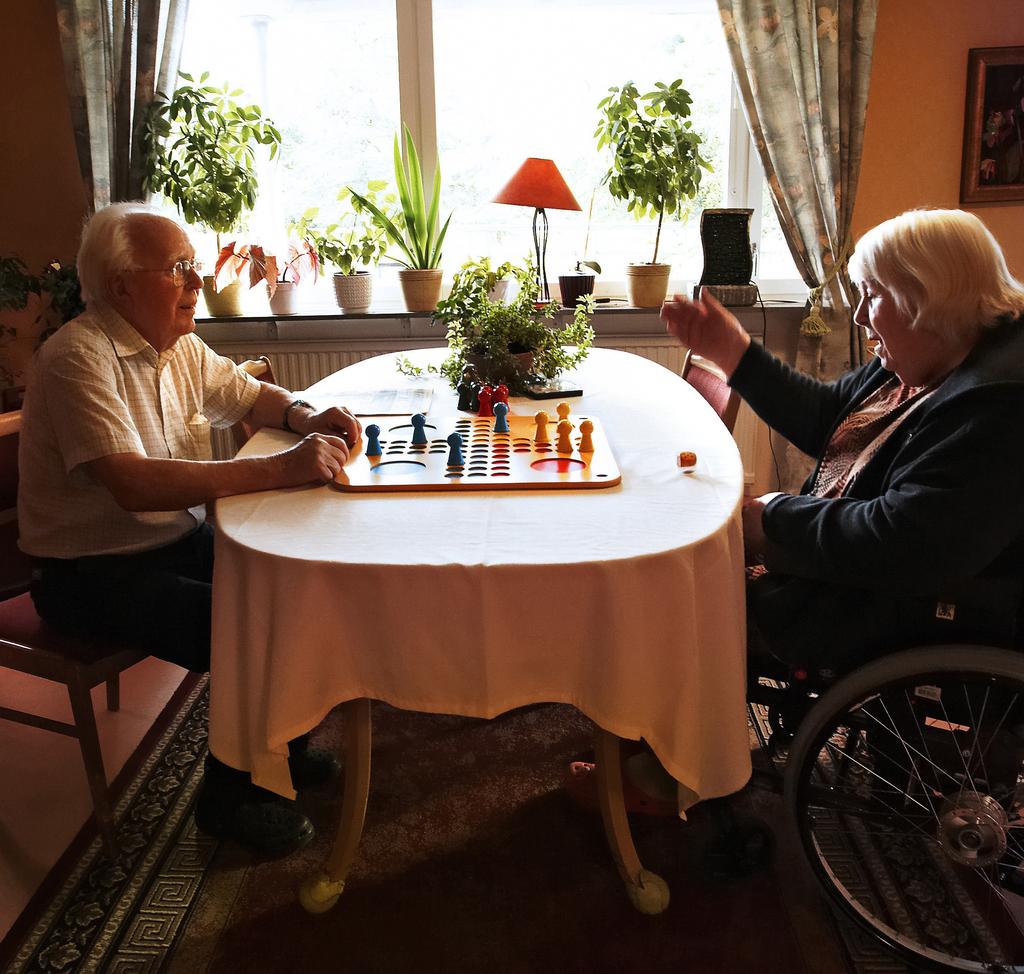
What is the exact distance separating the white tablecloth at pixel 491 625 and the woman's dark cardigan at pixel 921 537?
161mm

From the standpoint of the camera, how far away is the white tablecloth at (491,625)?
47.6 inches

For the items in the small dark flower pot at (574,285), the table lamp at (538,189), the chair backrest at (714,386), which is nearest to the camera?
the chair backrest at (714,386)

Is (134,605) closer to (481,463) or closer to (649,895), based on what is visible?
(481,463)

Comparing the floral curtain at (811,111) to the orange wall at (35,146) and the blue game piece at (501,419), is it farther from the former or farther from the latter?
the orange wall at (35,146)

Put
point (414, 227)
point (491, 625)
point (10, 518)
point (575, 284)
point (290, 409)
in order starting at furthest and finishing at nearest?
1. point (414, 227)
2. point (575, 284)
3. point (290, 409)
4. point (10, 518)
5. point (491, 625)

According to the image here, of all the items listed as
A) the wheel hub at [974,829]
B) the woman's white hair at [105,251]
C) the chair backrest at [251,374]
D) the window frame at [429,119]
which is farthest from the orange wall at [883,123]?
the wheel hub at [974,829]

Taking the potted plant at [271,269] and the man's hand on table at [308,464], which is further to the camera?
the potted plant at [271,269]

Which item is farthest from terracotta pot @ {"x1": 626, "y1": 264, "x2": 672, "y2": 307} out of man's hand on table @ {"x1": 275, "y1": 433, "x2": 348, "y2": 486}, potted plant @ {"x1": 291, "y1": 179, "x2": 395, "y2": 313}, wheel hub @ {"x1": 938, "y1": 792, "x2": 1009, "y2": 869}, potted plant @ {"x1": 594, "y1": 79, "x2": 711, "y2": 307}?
wheel hub @ {"x1": 938, "y1": 792, "x2": 1009, "y2": 869}

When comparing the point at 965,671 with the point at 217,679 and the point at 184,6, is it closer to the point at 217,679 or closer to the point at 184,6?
the point at 217,679

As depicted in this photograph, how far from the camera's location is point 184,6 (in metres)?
3.11

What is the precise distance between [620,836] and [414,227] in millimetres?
2399

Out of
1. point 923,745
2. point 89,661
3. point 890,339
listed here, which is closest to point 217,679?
point 89,661

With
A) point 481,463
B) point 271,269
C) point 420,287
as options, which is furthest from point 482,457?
point 271,269

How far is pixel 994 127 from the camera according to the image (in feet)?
10.3
